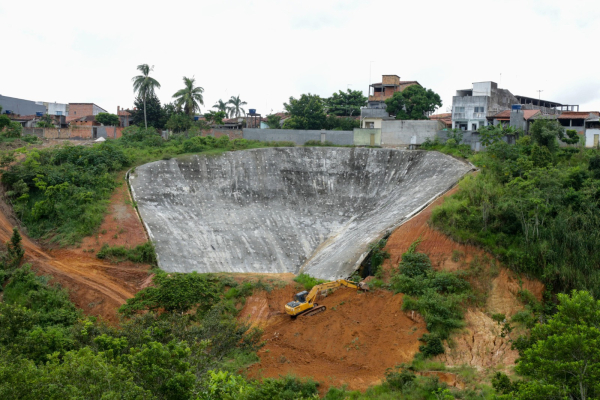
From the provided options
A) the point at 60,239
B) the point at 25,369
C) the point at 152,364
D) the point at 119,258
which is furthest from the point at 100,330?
the point at 60,239

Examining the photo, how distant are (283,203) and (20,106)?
4002 centimetres

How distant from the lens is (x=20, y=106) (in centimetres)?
5869

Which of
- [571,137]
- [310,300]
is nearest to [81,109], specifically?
[310,300]

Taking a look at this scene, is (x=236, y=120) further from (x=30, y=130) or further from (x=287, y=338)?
(x=287, y=338)

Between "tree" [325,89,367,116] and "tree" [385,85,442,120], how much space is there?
19.6 feet

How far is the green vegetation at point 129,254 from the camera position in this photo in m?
27.5

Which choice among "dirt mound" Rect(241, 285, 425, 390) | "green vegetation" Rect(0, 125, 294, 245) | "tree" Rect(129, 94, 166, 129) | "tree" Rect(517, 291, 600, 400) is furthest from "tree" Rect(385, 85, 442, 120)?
"tree" Rect(517, 291, 600, 400)

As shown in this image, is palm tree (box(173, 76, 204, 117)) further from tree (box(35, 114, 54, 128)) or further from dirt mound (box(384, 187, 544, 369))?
dirt mound (box(384, 187, 544, 369))

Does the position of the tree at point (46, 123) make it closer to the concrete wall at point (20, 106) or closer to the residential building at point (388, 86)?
the concrete wall at point (20, 106)

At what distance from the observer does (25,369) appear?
1193cm

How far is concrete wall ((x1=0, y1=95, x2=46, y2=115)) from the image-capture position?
5638 centimetres

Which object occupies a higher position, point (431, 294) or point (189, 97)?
point (189, 97)

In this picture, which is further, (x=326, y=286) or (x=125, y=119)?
(x=125, y=119)

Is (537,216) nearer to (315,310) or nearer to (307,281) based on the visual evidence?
(307,281)
